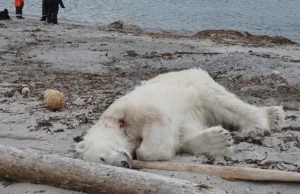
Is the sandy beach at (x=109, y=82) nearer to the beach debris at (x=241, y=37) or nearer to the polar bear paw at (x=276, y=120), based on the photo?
the polar bear paw at (x=276, y=120)

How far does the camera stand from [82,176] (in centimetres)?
362

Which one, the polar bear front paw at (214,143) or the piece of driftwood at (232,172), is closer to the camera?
the piece of driftwood at (232,172)

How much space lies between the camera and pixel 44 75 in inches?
403

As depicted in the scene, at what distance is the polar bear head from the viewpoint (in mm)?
3848

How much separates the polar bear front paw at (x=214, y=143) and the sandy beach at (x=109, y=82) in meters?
0.08

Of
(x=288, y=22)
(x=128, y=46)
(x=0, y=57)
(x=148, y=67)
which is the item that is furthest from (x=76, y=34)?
(x=288, y=22)

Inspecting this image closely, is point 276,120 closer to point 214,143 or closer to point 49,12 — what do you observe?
point 214,143

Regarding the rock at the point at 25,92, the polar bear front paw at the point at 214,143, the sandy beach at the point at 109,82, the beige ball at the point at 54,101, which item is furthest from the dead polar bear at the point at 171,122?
the rock at the point at 25,92

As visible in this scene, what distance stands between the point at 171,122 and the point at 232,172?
970 millimetres

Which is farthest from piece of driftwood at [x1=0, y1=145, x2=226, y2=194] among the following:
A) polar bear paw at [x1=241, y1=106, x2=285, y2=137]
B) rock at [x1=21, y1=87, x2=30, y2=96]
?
rock at [x1=21, y1=87, x2=30, y2=96]

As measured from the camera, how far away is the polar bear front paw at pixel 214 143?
15.1 ft

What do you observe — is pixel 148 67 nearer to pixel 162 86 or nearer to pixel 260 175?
pixel 162 86

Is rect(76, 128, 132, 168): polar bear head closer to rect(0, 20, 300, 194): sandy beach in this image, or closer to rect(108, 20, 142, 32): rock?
rect(0, 20, 300, 194): sandy beach

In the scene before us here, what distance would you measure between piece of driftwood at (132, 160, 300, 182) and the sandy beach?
5 centimetres
